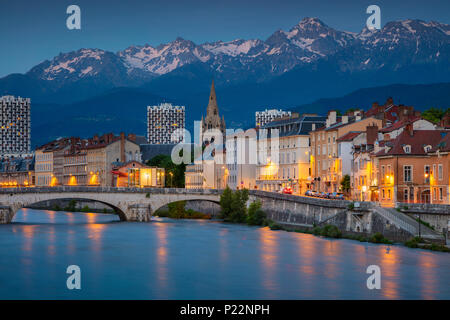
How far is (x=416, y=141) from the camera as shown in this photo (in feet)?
221

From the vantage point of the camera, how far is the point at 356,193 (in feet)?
260

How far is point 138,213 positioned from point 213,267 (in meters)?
40.3

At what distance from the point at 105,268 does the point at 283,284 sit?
40.2ft

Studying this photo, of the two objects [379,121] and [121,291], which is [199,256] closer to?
[121,291]

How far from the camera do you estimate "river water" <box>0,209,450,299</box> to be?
42406 mm

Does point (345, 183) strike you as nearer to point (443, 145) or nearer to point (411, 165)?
point (411, 165)

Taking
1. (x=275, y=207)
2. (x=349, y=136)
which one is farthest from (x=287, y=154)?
(x=275, y=207)

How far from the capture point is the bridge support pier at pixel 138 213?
9044 centimetres

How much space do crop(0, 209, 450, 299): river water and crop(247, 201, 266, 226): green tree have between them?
37.8 feet

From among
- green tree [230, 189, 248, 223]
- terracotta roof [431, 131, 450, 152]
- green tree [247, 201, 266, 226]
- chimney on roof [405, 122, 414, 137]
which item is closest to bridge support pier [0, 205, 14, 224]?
green tree [230, 189, 248, 223]

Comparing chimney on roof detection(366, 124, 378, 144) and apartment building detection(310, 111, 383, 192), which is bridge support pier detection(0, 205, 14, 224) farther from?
chimney on roof detection(366, 124, 378, 144)

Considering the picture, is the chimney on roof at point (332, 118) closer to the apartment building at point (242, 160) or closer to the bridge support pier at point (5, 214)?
the apartment building at point (242, 160)

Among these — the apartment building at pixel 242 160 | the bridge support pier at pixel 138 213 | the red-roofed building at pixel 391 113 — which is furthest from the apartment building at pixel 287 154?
the bridge support pier at pixel 138 213

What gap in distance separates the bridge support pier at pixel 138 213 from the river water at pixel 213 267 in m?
17.9
